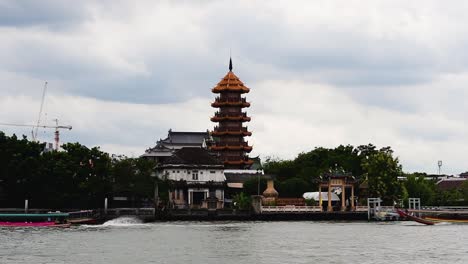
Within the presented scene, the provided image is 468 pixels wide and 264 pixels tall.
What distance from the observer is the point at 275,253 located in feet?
209

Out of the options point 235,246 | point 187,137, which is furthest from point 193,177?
point 235,246

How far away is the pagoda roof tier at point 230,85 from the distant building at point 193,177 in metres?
21.4

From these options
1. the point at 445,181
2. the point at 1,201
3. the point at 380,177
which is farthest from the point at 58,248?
the point at 445,181

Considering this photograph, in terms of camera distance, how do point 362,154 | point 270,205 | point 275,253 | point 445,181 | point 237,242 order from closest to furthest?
point 275,253 → point 237,242 → point 270,205 → point 362,154 → point 445,181

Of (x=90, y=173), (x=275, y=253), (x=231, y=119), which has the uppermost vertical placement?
(x=231, y=119)

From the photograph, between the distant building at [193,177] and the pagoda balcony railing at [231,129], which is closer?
the distant building at [193,177]

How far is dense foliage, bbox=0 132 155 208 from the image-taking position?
115750 millimetres

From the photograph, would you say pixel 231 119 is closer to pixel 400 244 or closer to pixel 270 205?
pixel 270 205

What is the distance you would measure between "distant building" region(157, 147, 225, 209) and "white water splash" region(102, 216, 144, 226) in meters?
25.8

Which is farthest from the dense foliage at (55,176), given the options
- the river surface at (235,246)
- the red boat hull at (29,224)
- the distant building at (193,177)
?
the river surface at (235,246)

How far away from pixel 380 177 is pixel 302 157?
1328 inches

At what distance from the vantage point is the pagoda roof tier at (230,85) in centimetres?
16525

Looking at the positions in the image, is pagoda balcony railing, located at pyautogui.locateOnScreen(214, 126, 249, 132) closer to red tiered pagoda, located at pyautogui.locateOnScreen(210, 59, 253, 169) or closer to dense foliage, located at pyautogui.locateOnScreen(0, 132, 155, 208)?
red tiered pagoda, located at pyautogui.locateOnScreen(210, 59, 253, 169)

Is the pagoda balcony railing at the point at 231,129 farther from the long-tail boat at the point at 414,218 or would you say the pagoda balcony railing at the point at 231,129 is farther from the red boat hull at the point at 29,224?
the red boat hull at the point at 29,224
